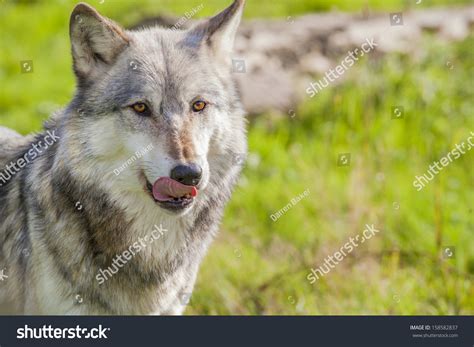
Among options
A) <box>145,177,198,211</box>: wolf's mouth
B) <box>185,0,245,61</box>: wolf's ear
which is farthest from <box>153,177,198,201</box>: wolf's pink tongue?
<box>185,0,245,61</box>: wolf's ear

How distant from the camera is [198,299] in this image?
18.6 ft

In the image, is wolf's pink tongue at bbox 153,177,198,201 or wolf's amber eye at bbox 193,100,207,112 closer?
wolf's pink tongue at bbox 153,177,198,201

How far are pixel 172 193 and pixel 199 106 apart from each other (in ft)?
1.89

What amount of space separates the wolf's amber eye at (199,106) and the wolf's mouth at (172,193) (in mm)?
490

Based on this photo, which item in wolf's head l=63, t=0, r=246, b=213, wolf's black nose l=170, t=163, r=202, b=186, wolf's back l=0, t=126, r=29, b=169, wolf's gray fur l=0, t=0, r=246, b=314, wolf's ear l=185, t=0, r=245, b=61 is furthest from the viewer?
wolf's back l=0, t=126, r=29, b=169

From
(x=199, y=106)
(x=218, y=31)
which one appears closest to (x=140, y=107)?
(x=199, y=106)

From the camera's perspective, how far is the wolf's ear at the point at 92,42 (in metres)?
4.11

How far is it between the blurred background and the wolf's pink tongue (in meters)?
1.77

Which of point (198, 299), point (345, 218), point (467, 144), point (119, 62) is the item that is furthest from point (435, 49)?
point (119, 62)

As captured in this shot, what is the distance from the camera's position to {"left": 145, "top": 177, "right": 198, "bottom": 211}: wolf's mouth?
12.9 ft

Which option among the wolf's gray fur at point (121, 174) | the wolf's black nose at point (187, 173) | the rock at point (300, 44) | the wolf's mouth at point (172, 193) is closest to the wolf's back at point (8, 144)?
the wolf's gray fur at point (121, 174)

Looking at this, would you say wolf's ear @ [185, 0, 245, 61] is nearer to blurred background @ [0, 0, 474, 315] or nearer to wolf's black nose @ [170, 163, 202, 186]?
wolf's black nose @ [170, 163, 202, 186]

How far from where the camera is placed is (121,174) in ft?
13.6
